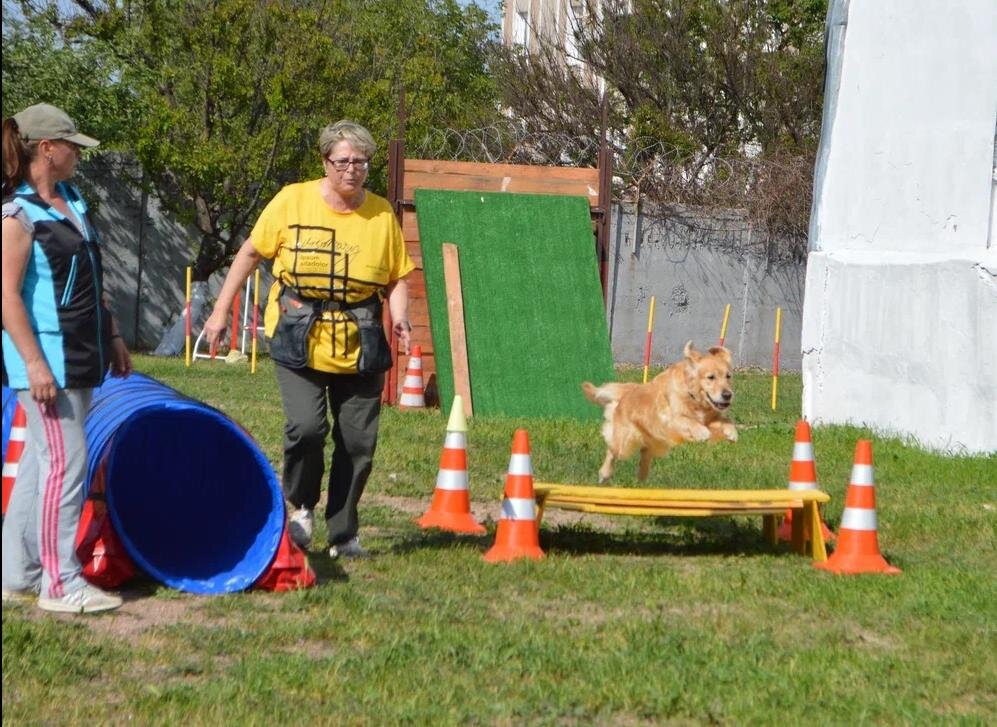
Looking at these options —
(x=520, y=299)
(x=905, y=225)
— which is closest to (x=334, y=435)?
(x=520, y=299)

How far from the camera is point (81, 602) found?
5.43m

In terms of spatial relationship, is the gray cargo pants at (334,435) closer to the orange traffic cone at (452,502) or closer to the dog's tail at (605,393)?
the orange traffic cone at (452,502)

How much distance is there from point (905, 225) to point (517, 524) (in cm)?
693

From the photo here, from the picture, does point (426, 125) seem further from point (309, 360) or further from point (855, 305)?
point (309, 360)

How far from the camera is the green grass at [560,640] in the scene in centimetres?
442

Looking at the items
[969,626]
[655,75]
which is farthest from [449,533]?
[655,75]

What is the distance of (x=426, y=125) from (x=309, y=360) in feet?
65.5

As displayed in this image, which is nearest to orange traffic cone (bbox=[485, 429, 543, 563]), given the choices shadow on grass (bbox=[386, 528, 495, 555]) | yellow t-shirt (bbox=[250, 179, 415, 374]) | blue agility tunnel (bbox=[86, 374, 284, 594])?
shadow on grass (bbox=[386, 528, 495, 555])

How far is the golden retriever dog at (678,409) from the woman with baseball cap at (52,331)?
13.4 feet

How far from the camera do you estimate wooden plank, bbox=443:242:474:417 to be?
42.8ft

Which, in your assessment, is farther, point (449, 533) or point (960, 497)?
point (960, 497)

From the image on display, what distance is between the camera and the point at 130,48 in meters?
22.7

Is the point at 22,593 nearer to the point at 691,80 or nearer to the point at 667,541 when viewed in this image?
the point at 667,541

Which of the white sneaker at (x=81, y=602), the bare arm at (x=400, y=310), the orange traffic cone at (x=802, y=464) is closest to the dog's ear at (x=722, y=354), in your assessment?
the orange traffic cone at (x=802, y=464)
